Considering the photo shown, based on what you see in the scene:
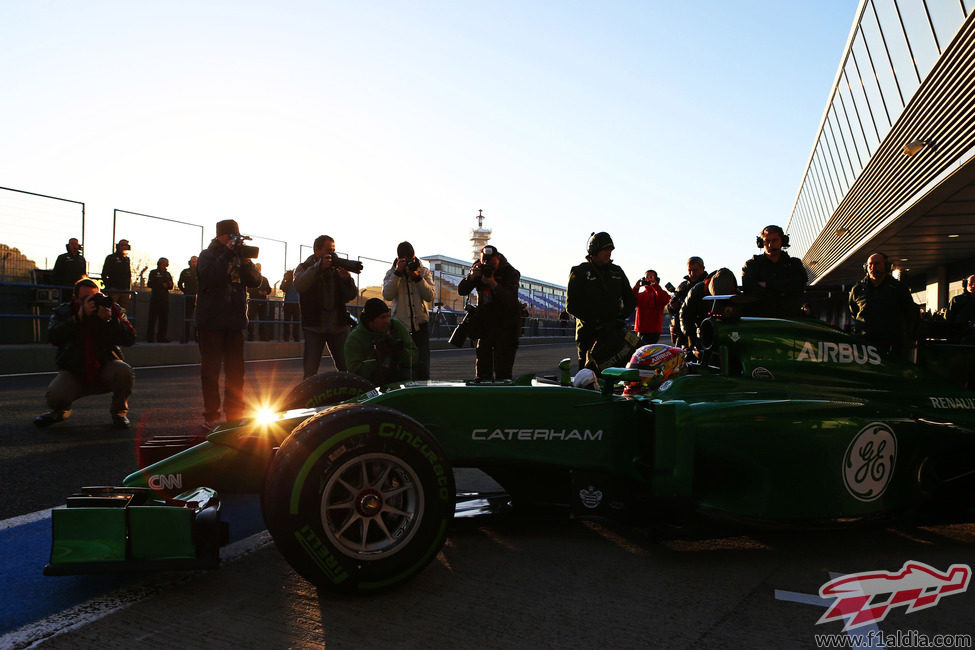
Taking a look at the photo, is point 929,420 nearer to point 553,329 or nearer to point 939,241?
point 939,241

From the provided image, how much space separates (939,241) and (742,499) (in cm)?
2235

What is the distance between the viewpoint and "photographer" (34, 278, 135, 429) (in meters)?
6.72

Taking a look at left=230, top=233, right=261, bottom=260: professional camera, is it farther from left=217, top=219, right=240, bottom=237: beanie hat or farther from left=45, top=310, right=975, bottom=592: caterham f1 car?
left=45, top=310, right=975, bottom=592: caterham f1 car

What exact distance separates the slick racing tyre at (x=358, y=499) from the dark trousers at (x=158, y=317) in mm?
13349

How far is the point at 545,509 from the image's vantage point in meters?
3.70

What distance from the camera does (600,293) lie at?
689 cm

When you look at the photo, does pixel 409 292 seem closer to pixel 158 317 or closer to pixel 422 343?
pixel 422 343

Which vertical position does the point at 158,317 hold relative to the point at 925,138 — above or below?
below

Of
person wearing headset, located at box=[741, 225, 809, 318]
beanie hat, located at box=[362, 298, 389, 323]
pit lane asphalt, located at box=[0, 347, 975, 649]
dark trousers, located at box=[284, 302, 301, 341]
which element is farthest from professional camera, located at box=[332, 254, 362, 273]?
dark trousers, located at box=[284, 302, 301, 341]

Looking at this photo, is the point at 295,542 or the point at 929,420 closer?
the point at 295,542

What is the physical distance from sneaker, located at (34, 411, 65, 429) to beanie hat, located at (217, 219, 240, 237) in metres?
2.07

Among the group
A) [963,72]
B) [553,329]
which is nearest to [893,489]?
[963,72]

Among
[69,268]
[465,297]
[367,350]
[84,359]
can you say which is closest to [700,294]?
[367,350]

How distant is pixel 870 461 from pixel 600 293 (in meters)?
3.50
